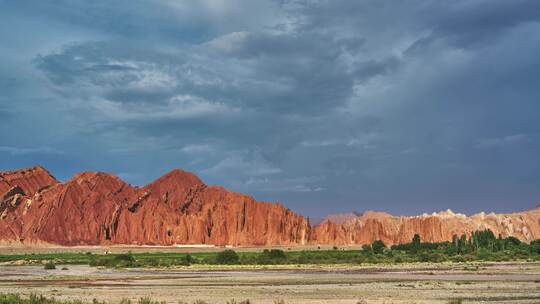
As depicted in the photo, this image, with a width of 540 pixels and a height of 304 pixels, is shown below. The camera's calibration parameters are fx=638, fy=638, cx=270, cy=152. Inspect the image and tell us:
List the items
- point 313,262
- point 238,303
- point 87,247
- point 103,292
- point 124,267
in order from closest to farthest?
point 238,303 → point 103,292 → point 124,267 → point 313,262 → point 87,247

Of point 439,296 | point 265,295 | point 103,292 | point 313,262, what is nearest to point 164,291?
point 103,292

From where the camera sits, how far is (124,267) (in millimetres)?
87688

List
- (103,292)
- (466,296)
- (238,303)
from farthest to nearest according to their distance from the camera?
(103,292)
(466,296)
(238,303)

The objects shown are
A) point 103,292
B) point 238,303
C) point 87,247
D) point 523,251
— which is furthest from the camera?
point 87,247

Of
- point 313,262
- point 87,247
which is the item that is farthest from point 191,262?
point 87,247

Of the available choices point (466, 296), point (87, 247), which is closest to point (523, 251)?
point (466, 296)

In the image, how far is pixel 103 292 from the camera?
4303cm

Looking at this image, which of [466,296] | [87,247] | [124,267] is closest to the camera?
[466,296]

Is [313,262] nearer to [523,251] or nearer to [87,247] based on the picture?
[523,251]

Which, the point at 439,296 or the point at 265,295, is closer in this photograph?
the point at 439,296

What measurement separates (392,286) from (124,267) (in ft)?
169

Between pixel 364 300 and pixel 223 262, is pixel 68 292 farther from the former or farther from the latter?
pixel 223 262

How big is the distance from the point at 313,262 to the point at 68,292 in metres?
55.9

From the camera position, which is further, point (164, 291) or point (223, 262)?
point (223, 262)
